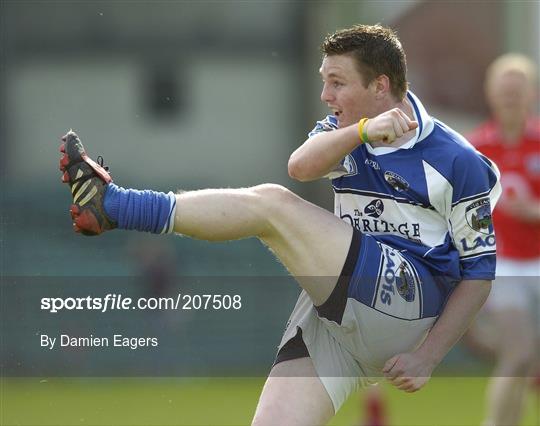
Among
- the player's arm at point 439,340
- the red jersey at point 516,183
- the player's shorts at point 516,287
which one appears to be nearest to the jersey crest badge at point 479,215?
the player's arm at point 439,340

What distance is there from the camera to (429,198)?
3.63 meters

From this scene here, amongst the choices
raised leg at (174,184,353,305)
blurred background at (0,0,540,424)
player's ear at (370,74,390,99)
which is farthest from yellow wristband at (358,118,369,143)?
blurred background at (0,0,540,424)

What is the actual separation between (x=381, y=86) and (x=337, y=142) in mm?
410

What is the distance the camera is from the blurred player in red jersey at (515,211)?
5672mm

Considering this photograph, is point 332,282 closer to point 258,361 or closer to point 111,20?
point 258,361

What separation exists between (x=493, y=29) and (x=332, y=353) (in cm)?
766

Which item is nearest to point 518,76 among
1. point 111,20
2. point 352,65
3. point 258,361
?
point 352,65

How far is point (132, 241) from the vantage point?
9.42 m

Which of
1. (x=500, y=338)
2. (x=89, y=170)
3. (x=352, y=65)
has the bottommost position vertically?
(x=500, y=338)

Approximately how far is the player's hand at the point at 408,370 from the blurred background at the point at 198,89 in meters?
4.34

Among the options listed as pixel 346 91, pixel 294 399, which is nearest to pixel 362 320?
pixel 294 399

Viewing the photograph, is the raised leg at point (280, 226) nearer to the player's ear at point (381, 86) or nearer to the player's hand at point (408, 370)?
the player's hand at point (408, 370)

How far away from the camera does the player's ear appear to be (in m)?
3.72

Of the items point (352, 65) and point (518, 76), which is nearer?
point (352, 65)
